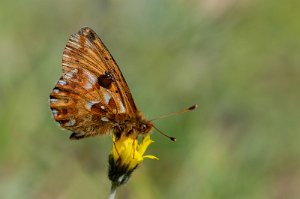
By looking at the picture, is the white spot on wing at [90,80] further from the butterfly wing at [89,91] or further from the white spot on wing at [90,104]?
the white spot on wing at [90,104]

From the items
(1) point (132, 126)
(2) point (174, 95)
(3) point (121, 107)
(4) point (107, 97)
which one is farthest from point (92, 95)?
(2) point (174, 95)

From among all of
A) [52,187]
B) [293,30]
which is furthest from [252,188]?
[293,30]

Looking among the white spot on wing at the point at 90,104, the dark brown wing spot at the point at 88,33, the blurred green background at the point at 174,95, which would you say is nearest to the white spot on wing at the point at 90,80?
the white spot on wing at the point at 90,104

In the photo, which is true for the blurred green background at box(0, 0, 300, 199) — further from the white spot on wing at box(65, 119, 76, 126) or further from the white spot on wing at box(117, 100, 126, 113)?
the white spot on wing at box(117, 100, 126, 113)

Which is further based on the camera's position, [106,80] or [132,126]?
[106,80]

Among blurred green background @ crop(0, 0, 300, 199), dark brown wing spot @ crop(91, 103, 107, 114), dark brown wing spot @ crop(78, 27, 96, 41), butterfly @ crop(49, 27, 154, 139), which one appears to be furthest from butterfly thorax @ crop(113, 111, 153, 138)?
blurred green background @ crop(0, 0, 300, 199)

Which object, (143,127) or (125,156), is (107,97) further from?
(125,156)

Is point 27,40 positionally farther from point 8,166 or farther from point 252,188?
point 252,188
